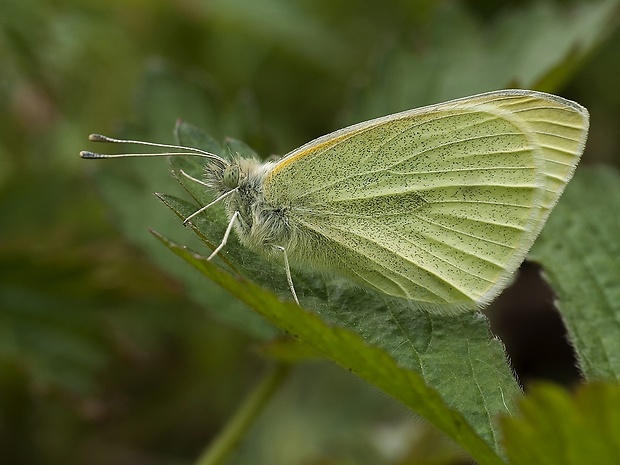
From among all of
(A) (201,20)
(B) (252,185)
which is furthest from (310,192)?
(A) (201,20)

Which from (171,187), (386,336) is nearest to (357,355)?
(386,336)

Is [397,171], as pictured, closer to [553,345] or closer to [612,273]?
[612,273]

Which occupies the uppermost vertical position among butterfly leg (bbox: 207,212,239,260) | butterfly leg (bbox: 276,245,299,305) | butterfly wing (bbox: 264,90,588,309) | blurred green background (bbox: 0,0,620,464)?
butterfly wing (bbox: 264,90,588,309)

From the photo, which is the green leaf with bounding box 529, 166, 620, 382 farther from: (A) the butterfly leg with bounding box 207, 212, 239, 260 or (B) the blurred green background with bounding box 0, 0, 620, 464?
(A) the butterfly leg with bounding box 207, 212, 239, 260

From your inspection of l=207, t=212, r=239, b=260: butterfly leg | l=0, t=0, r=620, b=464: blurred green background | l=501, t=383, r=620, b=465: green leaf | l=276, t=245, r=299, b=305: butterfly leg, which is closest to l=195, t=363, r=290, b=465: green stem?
l=0, t=0, r=620, b=464: blurred green background

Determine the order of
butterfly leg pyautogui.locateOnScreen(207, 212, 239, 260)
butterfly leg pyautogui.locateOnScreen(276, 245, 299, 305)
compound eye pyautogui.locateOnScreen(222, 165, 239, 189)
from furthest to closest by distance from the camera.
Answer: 1. compound eye pyautogui.locateOnScreen(222, 165, 239, 189)
2. butterfly leg pyautogui.locateOnScreen(276, 245, 299, 305)
3. butterfly leg pyautogui.locateOnScreen(207, 212, 239, 260)

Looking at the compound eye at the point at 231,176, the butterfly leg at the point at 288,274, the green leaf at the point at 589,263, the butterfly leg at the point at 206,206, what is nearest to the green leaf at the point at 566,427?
the green leaf at the point at 589,263
